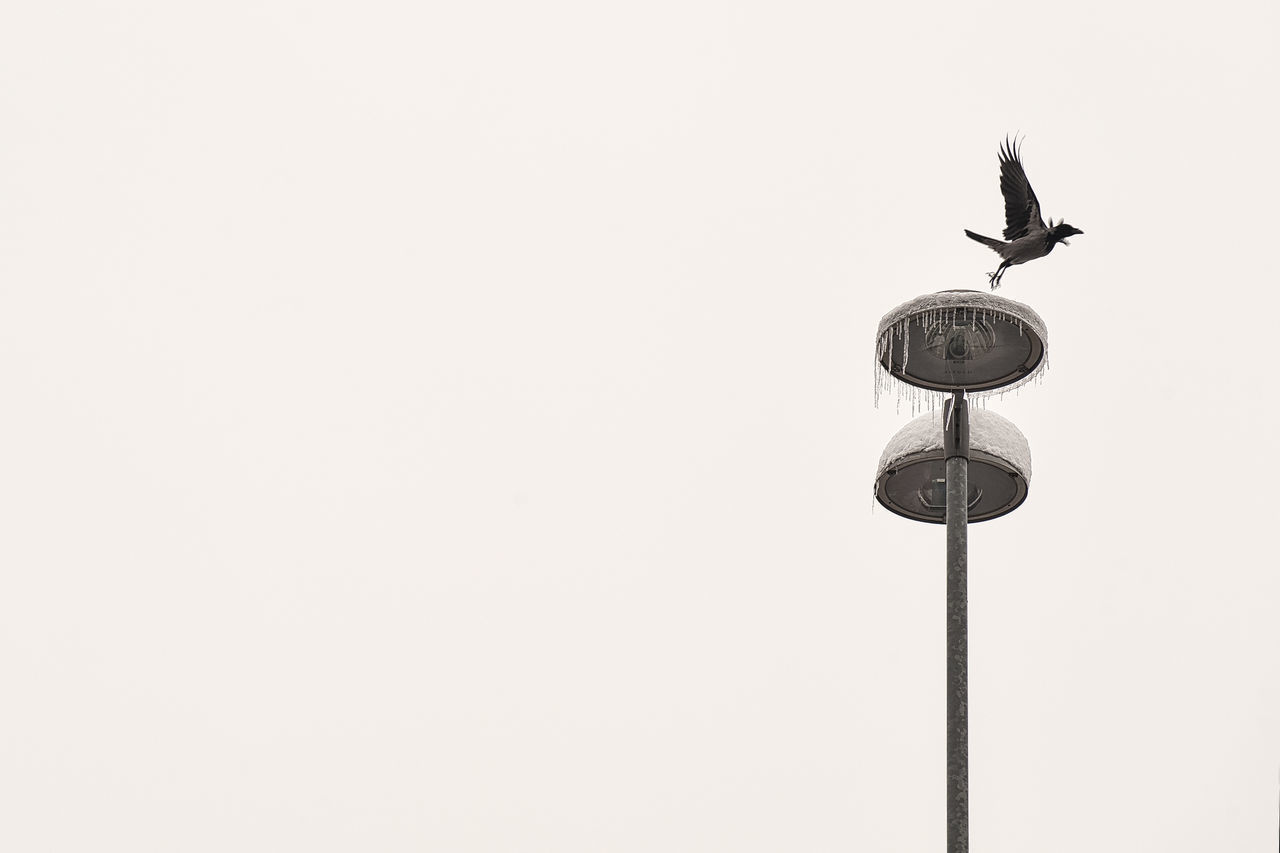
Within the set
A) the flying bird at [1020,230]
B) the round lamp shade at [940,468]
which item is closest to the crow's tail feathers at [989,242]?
the flying bird at [1020,230]

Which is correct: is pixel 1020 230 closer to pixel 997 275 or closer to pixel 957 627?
pixel 997 275

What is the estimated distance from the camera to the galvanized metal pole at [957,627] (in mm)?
8398

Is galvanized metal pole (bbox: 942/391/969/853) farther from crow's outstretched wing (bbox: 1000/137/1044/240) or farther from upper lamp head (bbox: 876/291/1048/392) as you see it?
crow's outstretched wing (bbox: 1000/137/1044/240)

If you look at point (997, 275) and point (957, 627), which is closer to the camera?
point (957, 627)

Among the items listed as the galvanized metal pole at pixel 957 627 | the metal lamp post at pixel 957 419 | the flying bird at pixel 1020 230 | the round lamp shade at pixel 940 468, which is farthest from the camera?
the flying bird at pixel 1020 230

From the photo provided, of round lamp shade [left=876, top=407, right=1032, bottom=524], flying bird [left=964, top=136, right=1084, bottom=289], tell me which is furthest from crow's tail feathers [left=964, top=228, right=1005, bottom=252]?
round lamp shade [left=876, top=407, right=1032, bottom=524]

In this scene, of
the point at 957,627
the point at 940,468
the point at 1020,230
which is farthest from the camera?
the point at 1020,230

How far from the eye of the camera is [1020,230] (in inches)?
453

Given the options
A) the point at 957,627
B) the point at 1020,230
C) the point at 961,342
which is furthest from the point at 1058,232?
the point at 957,627

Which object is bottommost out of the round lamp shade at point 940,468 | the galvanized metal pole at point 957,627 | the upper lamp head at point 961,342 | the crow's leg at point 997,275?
the galvanized metal pole at point 957,627

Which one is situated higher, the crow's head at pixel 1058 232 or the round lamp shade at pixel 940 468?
the crow's head at pixel 1058 232

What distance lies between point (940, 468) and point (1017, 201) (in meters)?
2.41

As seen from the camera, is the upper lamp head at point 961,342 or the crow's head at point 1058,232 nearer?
the upper lamp head at point 961,342

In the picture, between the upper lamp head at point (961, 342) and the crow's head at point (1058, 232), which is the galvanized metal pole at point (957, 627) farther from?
the crow's head at point (1058, 232)
